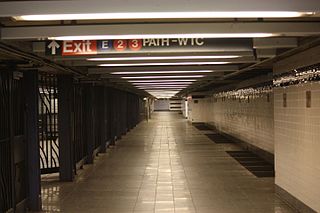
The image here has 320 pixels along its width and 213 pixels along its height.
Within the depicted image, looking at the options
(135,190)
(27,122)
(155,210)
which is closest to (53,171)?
(135,190)

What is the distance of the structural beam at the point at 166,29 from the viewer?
14.9ft

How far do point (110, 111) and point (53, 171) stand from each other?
28.3 feet

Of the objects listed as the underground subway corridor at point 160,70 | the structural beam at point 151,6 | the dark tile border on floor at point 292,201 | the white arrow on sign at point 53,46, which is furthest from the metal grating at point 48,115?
the structural beam at point 151,6

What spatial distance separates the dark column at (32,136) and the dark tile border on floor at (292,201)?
4312 mm

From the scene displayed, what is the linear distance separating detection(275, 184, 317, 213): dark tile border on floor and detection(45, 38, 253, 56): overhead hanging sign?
284 cm

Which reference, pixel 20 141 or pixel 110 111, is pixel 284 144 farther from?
pixel 110 111

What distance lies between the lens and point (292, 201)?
7.10 meters

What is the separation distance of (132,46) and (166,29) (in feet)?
2.84

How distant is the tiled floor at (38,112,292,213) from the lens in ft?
23.9

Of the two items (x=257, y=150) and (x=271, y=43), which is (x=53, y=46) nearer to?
(x=271, y=43)

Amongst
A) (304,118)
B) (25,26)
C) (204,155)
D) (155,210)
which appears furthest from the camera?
(204,155)

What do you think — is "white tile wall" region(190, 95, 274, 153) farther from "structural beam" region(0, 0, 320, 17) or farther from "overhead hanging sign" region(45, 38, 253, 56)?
"structural beam" region(0, 0, 320, 17)

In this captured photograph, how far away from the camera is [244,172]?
1069 cm

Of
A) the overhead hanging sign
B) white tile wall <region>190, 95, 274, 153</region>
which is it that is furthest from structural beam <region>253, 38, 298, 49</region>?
white tile wall <region>190, 95, 274, 153</region>
